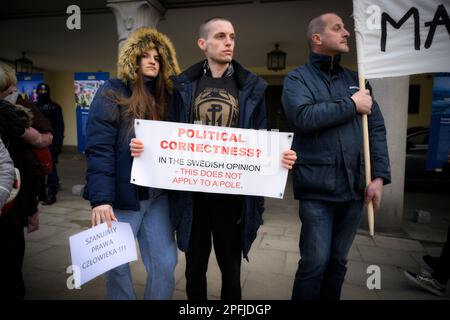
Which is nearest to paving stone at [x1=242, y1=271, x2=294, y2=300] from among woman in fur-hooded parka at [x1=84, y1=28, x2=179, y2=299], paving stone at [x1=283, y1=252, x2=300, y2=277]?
paving stone at [x1=283, y1=252, x2=300, y2=277]

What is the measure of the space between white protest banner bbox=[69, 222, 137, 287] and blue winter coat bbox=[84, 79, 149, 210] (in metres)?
0.15

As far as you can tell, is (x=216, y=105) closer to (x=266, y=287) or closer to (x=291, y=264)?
(x=266, y=287)

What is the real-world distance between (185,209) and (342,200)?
0.98m

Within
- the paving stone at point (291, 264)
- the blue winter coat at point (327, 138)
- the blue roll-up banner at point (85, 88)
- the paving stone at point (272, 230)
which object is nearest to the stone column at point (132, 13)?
the blue roll-up banner at point (85, 88)

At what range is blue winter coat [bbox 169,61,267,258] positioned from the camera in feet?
6.47

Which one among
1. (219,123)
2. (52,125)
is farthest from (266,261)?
(52,125)

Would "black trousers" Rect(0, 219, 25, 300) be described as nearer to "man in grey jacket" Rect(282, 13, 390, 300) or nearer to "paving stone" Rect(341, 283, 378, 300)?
"man in grey jacket" Rect(282, 13, 390, 300)

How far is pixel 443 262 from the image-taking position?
2943 mm

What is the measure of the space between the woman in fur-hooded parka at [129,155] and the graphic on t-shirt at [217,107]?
258 mm

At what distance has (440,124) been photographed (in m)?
5.15

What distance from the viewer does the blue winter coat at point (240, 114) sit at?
1973 mm
